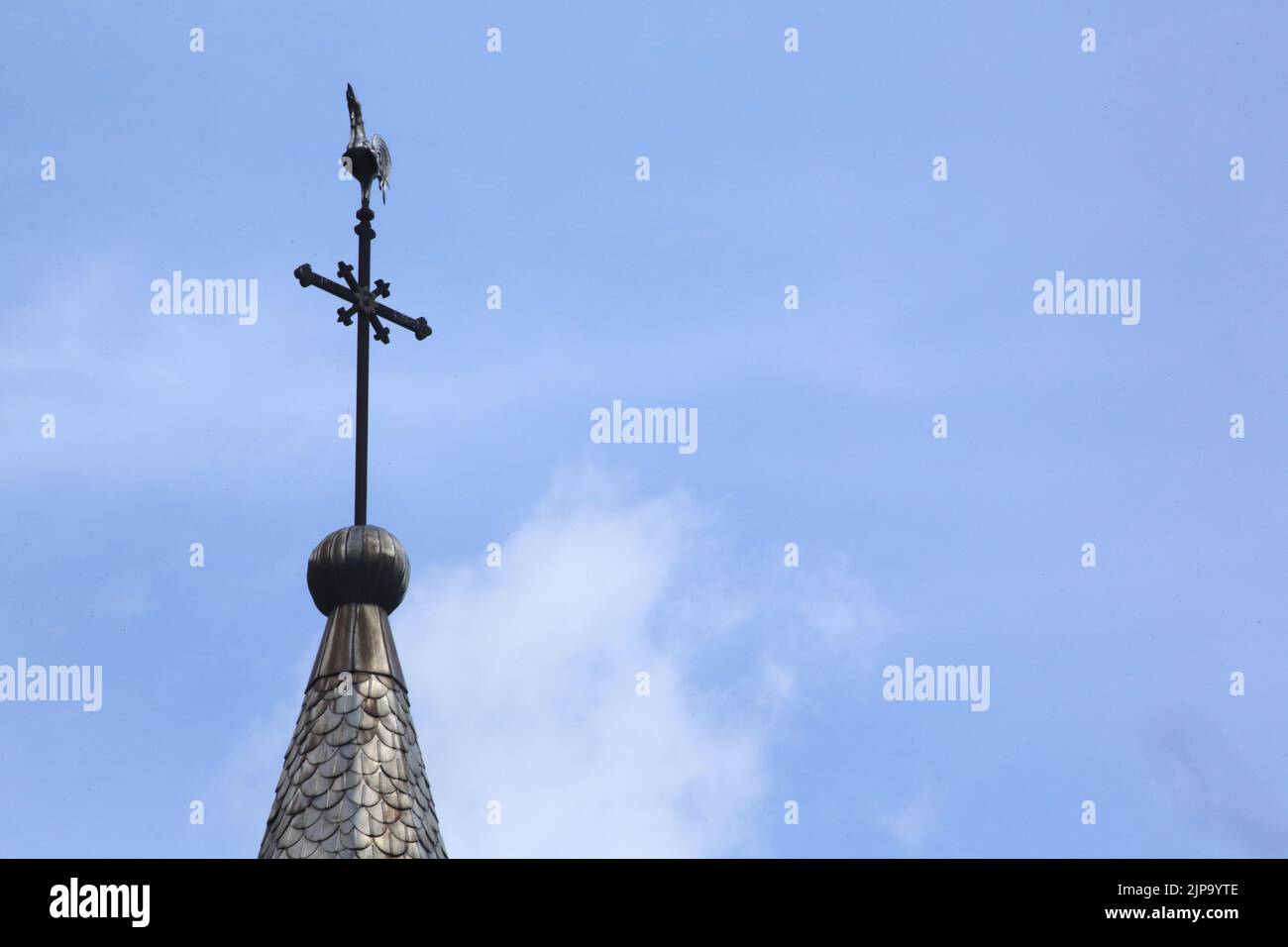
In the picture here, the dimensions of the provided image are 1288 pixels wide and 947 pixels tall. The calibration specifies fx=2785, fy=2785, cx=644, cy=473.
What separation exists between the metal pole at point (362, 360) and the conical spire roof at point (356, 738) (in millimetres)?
311

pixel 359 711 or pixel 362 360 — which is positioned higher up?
pixel 362 360

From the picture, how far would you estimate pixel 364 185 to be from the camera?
69.6ft

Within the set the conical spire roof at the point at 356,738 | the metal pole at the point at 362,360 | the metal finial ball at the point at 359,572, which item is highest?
the metal pole at the point at 362,360

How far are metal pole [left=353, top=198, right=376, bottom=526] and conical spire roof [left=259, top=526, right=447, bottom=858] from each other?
311 millimetres

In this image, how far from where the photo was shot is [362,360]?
67.7ft

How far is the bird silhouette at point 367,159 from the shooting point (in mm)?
21234

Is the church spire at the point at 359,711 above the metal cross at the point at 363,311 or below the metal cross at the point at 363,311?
below

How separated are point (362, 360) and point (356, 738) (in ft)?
10.4

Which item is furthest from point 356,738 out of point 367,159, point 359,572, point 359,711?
point 367,159

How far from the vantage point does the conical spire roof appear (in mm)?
18391

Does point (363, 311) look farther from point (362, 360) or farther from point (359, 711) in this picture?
point (359, 711)
